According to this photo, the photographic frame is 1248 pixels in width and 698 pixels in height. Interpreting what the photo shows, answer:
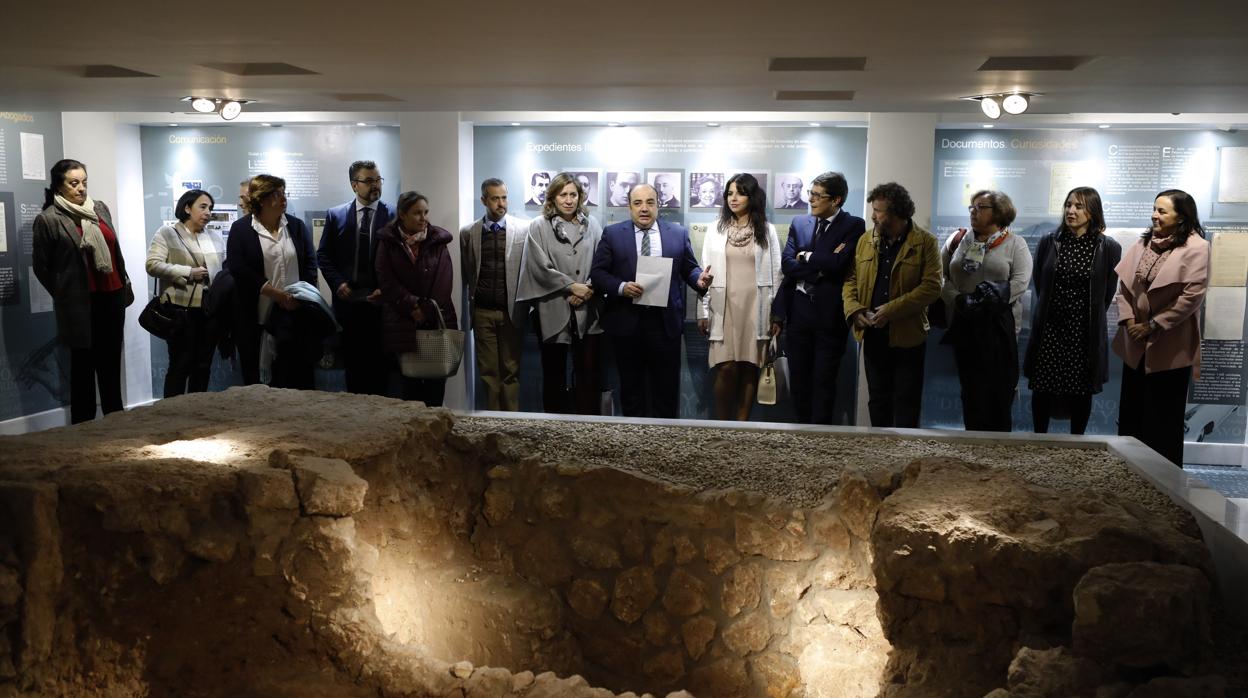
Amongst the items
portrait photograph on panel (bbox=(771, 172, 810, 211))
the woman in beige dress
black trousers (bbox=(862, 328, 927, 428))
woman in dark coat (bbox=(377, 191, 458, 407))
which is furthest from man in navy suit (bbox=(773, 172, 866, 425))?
woman in dark coat (bbox=(377, 191, 458, 407))

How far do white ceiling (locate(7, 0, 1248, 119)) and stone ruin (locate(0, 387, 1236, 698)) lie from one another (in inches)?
74.4

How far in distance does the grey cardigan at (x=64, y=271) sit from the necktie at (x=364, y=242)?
2059mm

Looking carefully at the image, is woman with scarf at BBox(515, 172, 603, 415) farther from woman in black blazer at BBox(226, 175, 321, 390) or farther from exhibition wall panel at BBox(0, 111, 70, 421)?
exhibition wall panel at BBox(0, 111, 70, 421)

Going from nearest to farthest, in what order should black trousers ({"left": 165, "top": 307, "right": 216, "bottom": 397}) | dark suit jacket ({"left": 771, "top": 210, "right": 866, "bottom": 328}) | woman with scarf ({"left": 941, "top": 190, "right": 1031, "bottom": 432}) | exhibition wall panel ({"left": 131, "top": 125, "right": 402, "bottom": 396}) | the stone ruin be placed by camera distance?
the stone ruin < woman with scarf ({"left": 941, "top": 190, "right": 1031, "bottom": 432}) < dark suit jacket ({"left": 771, "top": 210, "right": 866, "bottom": 328}) < black trousers ({"left": 165, "top": 307, "right": 216, "bottom": 397}) < exhibition wall panel ({"left": 131, "top": 125, "right": 402, "bottom": 396})

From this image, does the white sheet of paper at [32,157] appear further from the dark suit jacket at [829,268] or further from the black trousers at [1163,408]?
the black trousers at [1163,408]

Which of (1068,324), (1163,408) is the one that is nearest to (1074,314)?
(1068,324)

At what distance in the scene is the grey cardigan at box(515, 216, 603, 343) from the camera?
7.66 metres

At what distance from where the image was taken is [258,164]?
895 centimetres

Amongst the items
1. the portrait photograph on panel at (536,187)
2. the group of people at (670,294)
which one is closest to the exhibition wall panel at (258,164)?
the group of people at (670,294)

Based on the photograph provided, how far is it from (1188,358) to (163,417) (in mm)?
6599

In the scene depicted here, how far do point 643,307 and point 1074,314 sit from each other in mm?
3135

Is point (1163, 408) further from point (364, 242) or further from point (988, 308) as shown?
point (364, 242)

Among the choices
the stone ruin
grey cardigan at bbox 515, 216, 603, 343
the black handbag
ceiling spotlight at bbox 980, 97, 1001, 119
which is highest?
ceiling spotlight at bbox 980, 97, 1001, 119

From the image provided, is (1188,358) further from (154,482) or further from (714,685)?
(154,482)
